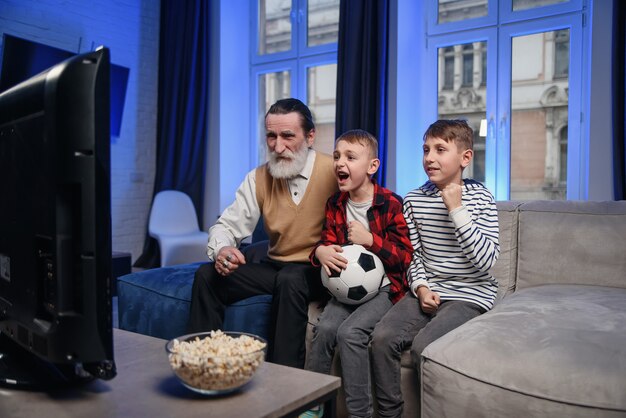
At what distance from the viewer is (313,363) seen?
5.84ft

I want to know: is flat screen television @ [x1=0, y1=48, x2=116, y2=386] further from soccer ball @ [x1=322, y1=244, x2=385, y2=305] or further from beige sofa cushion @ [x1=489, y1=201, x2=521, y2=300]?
beige sofa cushion @ [x1=489, y1=201, x2=521, y2=300]

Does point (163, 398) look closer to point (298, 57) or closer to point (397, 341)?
point (397, 341)

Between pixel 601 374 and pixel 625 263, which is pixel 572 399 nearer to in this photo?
pixel 601 374

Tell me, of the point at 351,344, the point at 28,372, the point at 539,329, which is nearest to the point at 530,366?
the point at 539,329

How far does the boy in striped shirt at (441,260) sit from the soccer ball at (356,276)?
11cm

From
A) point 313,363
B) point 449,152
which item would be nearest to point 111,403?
point 313,363

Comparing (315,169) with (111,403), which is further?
(315,169)

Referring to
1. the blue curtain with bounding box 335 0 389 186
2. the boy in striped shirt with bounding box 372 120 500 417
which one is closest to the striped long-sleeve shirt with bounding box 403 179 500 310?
the boy in striped shirt with bounding box 372 120 500 417

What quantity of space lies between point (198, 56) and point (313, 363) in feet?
12.4

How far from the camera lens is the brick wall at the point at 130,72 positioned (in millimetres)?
4453

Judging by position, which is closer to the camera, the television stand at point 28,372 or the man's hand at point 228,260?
the television stand at point 28,372

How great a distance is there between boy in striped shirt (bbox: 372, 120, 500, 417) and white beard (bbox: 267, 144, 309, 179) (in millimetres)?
455

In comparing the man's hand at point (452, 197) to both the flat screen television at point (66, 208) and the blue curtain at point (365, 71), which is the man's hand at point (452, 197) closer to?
the flat screen television at point (66, 208)

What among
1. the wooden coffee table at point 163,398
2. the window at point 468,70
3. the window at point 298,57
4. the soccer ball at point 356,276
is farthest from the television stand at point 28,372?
the window at point 298,57
